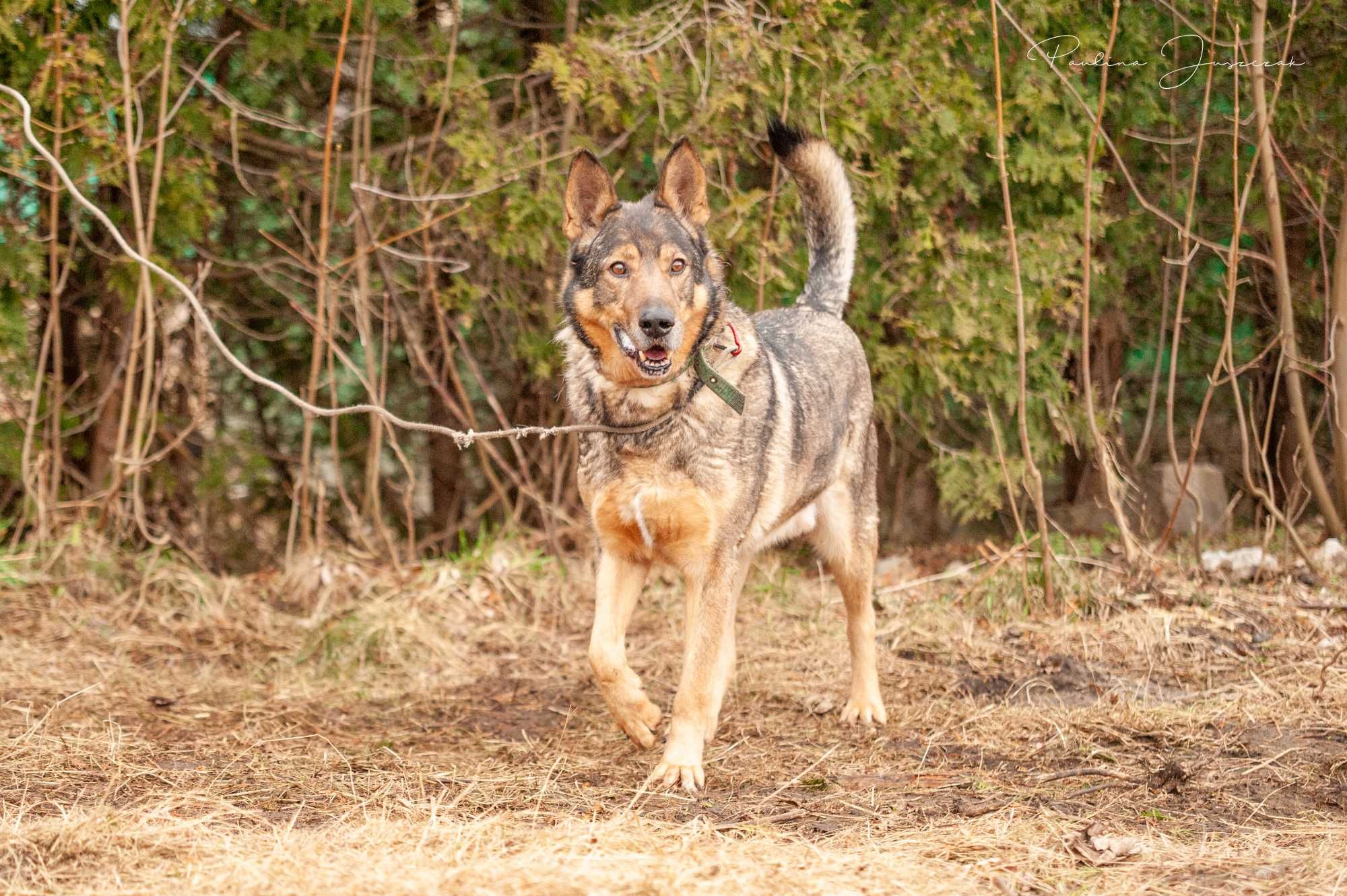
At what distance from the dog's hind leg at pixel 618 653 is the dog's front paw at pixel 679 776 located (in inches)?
8.4

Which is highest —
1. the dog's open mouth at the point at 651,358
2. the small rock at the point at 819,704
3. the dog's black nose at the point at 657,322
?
the dog's black nose at the point at 657,322

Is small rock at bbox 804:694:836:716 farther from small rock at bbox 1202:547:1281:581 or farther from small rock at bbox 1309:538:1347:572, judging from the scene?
small rock at bbox 1309:538:1347:572

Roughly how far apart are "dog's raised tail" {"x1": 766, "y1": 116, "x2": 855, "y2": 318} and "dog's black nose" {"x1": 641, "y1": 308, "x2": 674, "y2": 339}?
1517 millimetres

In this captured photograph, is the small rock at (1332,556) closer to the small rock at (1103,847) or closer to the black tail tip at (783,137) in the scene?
the black tail tip at (783,137)

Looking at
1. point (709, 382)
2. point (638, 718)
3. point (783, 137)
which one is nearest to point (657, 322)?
point (709, 382)

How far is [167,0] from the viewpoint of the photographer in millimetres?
6766

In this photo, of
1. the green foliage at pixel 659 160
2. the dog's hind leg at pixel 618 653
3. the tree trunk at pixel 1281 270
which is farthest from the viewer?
the green foliage at pixel 659 160

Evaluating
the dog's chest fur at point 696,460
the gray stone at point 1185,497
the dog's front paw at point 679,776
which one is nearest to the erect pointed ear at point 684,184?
the dog's chest fur at point 696,460

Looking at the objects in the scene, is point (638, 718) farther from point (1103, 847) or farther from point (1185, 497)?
point (1185, 497)

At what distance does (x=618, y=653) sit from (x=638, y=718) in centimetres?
23

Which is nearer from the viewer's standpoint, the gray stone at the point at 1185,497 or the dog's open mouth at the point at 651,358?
the dog's open mouth at the point at 651,358

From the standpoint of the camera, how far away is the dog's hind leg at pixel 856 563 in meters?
5.29

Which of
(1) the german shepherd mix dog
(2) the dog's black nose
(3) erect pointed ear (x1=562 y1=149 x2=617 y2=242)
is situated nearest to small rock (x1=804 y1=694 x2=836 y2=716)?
(1) the german shepherd mix dog

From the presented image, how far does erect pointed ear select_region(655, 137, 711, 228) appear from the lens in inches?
182
